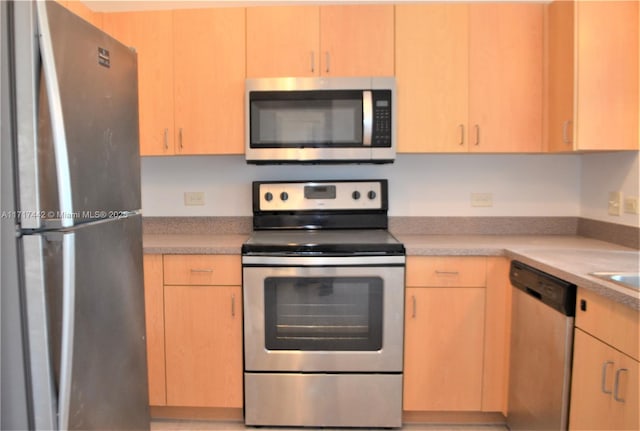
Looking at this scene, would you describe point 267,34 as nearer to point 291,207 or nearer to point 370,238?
point 291,207

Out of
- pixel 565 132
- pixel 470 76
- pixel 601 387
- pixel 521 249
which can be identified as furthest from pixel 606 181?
pixel 601 387

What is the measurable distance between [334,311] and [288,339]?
0.26 meters

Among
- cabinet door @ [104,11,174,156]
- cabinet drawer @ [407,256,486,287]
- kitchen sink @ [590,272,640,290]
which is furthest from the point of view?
cabinet door @ [104,11,174,156]

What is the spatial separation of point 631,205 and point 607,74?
64cm

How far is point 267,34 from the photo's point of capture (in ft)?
7.52

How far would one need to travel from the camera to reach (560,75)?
2139 mm

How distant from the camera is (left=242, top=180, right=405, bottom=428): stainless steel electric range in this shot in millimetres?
2072

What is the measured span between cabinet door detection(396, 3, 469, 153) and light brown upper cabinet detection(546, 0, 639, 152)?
0.48 m

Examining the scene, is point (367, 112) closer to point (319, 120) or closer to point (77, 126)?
point (319, 120)

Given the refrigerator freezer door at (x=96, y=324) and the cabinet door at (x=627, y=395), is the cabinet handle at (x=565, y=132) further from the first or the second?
the refrigerator freezer door at (x=96, y=324)

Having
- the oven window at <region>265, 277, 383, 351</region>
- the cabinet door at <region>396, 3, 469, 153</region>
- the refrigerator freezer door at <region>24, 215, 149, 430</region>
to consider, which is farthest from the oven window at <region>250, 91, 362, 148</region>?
the refrigerator freezer door at <region>24, 215, 149, 430</region>

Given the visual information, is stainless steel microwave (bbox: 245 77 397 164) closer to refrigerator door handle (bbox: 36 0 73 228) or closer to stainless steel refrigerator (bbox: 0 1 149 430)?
stainless steel refrigerator (bbox: 0 1 149 430)

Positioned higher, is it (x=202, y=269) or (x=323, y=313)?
(x=202, y=269)

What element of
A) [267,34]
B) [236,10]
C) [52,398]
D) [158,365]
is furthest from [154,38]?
[52,398]
